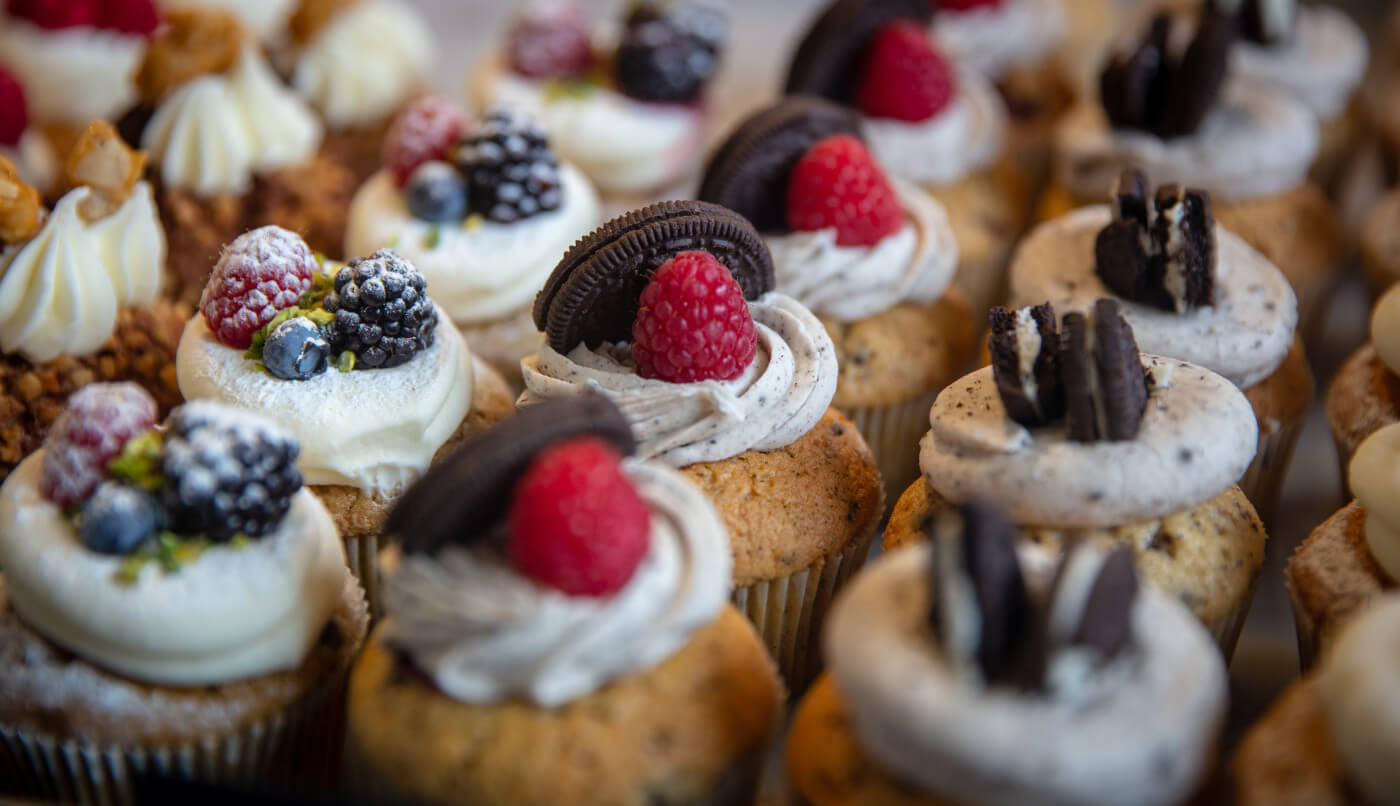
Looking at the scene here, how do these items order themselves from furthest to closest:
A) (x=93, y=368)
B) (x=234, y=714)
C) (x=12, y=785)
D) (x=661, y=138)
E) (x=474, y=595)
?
(x=661, y=138) → (x=93, y=368) → (x=12, y=785) → (x=234, y=714) → (x=474, y=595)

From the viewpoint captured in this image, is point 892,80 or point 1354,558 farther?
point 892,80

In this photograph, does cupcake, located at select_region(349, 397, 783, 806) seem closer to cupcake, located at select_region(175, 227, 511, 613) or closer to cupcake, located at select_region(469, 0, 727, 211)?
cupcake, located at select_region(175, 227, 511, 613)

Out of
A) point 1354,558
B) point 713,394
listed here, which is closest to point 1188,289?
point 1354,558

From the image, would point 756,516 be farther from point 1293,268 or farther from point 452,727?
point 1293,268

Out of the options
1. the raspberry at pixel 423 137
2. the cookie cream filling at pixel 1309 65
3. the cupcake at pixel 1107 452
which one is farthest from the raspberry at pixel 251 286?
the cookie cream filling at pixel 1309 65

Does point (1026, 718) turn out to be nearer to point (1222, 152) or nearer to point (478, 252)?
point (478, 252)

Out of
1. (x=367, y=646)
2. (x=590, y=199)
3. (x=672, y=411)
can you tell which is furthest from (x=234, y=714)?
(x=590, y=199)
